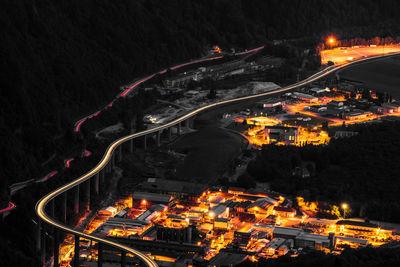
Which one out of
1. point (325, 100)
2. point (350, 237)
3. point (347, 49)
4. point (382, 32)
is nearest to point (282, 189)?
point (350, 237)

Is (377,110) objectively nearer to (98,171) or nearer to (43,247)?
(98,171)

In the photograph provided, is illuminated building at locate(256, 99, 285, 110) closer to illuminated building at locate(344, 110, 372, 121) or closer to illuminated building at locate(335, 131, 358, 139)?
illuminated building at locate(344, 110, 372, 121)

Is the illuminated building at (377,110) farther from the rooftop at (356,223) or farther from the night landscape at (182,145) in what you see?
the rooftop at (356,223)

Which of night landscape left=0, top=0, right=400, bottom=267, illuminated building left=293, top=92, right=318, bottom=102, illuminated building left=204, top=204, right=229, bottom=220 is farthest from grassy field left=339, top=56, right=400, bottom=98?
illuminated building left=204, top=204, right=229, bottom=220

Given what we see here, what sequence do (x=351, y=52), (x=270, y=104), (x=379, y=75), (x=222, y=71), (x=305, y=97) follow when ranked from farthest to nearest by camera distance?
1. (x=351, y=52)
2. (x=222, y=71)
3. (x=379, y=75)
4. (x=305, y=97)
5. (x=270, y=104)

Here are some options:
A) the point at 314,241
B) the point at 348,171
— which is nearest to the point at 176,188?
the point at 314,241

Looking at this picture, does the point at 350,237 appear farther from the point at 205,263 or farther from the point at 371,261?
the point at 205,263
